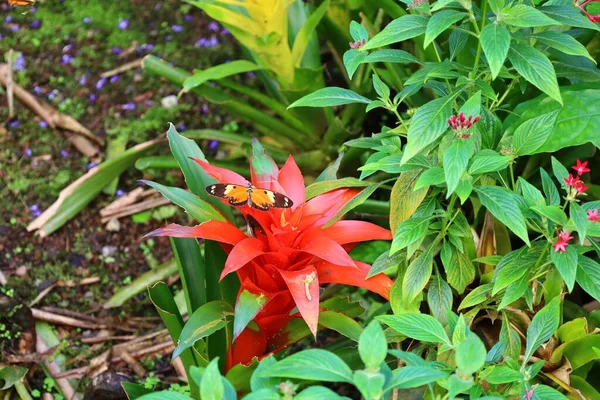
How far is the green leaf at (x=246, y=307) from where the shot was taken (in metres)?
1.51

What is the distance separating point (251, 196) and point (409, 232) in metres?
0.36

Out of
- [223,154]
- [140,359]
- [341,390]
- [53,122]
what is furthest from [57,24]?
[341,390]

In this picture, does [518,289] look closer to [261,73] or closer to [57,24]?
[261,73]

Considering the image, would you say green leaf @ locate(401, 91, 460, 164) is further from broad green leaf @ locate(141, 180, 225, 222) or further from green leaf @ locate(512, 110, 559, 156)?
broad green leaf @ locate(141, 180, 225, 222)

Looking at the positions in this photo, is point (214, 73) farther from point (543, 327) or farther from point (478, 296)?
point (543, 327)

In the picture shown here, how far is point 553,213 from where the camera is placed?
1362 mm

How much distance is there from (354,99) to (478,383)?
0.68 meters

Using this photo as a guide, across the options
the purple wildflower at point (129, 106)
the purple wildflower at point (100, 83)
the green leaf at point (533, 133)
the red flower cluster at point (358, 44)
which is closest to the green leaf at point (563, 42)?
the green leaf at point (533, 133)

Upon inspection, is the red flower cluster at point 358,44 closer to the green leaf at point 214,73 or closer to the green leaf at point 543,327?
the green leaf at point 543,327

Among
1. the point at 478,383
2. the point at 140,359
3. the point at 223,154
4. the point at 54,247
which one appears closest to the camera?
the point at 478,383

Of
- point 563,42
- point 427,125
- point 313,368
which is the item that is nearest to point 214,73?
point 427,125

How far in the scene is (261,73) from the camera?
2771 millimetres

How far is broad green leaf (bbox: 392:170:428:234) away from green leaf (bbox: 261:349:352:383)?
1.80ft

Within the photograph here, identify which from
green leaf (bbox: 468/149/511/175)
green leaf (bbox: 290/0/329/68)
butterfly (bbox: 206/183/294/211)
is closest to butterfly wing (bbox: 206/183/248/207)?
butterfly (bbox: 206/183/294/211)
